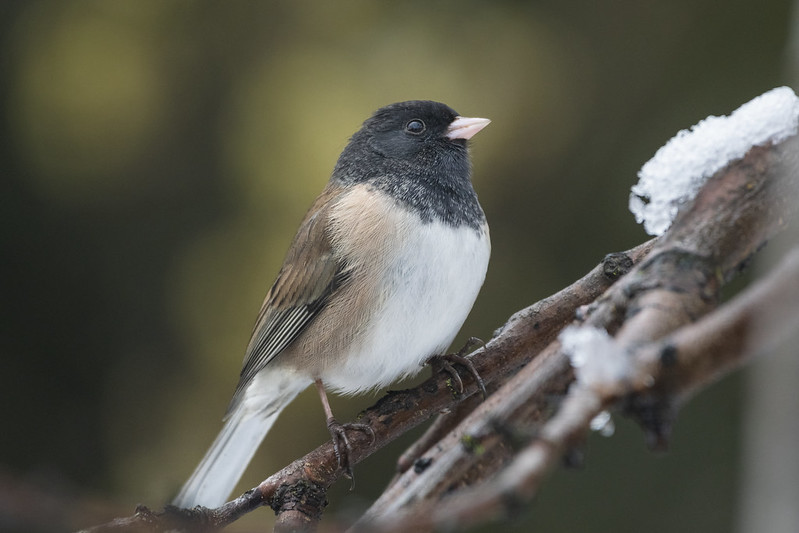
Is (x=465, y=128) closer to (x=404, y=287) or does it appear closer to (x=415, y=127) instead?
(x=415, y=127)

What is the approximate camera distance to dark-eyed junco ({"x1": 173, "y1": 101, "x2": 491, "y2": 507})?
4.75 feet

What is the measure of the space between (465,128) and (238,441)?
2.66 feet

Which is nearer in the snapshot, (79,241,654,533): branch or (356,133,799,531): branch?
(356,133,799,531): branch

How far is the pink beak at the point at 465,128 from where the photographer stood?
1.72 meters

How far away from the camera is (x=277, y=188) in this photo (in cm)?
201

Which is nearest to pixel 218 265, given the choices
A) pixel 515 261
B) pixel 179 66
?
pixel 179 66

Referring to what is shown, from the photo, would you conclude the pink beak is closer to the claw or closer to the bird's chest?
the bird's chest

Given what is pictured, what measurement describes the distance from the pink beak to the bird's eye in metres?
0.07

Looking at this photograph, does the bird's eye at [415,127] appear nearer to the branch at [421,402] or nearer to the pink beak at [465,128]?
the pink beak at [465,128]

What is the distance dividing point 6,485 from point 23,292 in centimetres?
163

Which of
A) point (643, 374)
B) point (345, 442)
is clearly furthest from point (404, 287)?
point (643, 374)

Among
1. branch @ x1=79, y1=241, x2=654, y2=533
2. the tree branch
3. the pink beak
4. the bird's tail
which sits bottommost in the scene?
the bird's tail

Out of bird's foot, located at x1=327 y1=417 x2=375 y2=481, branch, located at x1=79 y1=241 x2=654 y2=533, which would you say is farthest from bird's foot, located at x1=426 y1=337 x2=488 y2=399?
bird's foot, located at x1=327 y1=417 x2=375 y2=481

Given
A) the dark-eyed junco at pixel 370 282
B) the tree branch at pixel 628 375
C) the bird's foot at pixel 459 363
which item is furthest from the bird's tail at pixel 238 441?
the tree branch at pixel 628 375
